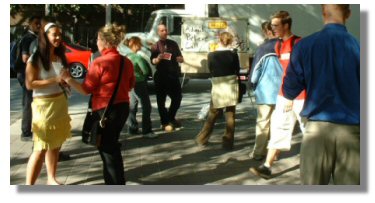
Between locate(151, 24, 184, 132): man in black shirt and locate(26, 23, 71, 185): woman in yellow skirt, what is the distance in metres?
3.47

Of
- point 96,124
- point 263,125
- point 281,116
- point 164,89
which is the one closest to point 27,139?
point 164,89

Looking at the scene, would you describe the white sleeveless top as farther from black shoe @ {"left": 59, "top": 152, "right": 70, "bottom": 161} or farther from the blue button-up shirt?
the blue button-up shirt

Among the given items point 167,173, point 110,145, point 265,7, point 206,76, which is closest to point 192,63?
point 206,76

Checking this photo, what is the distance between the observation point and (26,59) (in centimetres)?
709

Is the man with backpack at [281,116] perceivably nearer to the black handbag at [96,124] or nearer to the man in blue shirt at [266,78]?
the man in blue shirt at [266,78]

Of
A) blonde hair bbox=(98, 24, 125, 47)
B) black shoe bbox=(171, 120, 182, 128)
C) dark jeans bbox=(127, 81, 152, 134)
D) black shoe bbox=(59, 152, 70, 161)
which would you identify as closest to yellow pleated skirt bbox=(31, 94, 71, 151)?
blonde hair bbox=(98, 24, 125, 47)

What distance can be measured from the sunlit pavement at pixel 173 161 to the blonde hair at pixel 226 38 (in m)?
1.34

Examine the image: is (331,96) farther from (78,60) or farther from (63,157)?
(78,60)

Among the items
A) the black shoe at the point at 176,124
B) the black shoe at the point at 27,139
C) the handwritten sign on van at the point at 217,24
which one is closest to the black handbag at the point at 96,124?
the black shoe at the point at 27,139

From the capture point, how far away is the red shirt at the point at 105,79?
15.8ft

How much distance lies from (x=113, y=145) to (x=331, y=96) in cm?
217

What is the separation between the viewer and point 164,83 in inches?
343

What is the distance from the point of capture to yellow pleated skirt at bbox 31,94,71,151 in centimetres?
505

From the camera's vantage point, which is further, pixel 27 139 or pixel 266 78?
pixel 27 139
